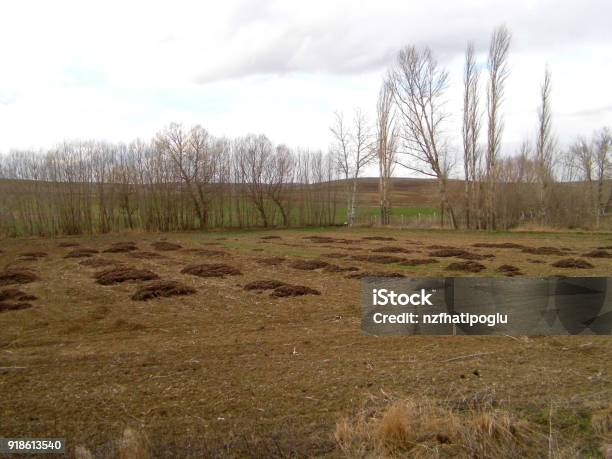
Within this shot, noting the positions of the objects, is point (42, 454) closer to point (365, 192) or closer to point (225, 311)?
point (225, 311)

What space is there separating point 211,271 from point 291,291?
3581 millimetres

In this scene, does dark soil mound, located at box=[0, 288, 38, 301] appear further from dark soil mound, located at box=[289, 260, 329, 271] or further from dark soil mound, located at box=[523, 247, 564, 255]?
dark soil mound, located at box=[523, 247, 564, 255]

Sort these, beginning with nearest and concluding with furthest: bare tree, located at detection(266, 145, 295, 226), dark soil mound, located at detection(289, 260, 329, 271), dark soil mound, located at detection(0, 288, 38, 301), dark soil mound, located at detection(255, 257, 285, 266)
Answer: dark soil mound, located at detection(0, 288, 38, 301) → dark soil mound, located at detection(289, 260, 329, 271) → dark soil mound, located at detection(255, 257, 285, 266) → bare tree, located at detection(266, 145, 295, 226)

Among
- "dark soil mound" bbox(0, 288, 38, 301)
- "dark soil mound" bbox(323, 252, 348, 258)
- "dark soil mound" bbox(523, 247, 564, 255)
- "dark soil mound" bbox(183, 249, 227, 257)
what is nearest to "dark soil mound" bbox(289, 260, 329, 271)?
"dark soil mound" bbox(323, 252, 348, 258)

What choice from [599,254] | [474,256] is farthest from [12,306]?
[599,254]

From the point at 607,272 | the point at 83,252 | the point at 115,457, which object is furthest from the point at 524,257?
the point at 83,252

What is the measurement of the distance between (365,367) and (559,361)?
2144 millimetres

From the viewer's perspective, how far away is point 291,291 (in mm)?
9562

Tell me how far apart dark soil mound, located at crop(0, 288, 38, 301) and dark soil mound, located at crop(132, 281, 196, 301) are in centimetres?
203

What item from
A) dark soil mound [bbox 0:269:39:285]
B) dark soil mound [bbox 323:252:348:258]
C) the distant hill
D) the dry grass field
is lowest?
the dry grass field

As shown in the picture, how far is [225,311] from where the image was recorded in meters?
8.22

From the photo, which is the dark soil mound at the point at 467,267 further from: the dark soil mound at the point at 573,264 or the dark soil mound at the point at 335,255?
the dark soil mound at the point at 335,255

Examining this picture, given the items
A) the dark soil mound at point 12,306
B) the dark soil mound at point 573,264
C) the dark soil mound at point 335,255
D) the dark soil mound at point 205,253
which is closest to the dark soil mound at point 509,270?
the dark soil mound at point 573,264

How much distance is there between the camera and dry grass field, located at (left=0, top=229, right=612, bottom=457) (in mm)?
3336
